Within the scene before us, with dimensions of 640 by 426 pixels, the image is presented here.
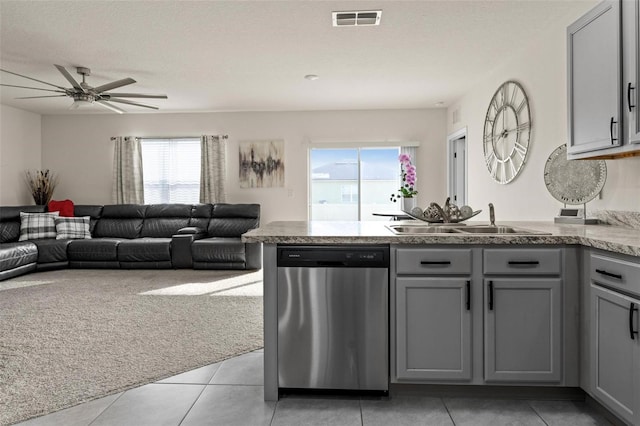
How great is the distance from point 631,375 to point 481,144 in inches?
145

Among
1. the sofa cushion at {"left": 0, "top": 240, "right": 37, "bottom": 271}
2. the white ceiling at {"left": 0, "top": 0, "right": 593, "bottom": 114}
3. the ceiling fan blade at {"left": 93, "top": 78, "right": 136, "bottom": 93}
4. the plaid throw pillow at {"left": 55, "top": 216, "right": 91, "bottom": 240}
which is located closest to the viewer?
the white ceiling at {"left": 0, "top": 0, "right": 593, "bottom": 114}

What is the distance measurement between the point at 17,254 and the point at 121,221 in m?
1.57

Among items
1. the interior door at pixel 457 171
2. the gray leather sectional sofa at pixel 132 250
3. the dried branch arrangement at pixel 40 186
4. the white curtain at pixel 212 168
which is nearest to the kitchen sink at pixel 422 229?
the gray leather sectional sofa at pixel 132 250

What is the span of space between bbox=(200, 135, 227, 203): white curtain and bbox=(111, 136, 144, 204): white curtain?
44.5 inches

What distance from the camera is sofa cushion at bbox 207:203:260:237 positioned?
6250 mm

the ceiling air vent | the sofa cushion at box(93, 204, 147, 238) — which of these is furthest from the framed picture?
the ceiling air vent

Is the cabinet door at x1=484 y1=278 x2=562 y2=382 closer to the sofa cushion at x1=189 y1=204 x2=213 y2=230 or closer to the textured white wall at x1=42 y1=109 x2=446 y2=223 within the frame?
the textured white wall at x1=42 y1=109 x2=446 y2=223

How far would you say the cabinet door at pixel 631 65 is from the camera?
1.93 metres

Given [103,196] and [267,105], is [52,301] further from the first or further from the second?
[267,105]

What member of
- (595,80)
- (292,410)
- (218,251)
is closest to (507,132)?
(595,80)

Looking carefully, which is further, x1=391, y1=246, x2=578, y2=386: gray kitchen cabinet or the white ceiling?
the white ceiling

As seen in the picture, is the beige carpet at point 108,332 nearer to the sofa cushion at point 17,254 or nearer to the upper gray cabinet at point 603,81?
the sofa cushion at point 17,254

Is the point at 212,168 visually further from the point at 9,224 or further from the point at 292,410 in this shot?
the point at 292,410

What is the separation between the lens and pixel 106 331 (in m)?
3.10
